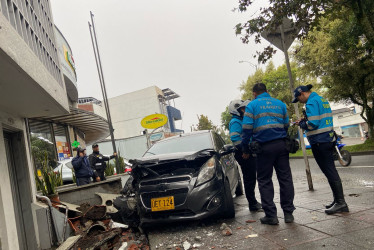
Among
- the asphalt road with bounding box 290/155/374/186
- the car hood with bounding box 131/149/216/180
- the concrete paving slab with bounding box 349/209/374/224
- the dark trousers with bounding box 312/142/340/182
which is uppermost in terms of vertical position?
the car hood with bounding box 131/149/216/180

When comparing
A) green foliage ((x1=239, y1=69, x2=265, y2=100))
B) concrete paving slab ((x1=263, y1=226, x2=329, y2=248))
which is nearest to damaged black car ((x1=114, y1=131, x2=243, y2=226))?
concrete paving slab ((x1=263, y1=226, x2=329, y2=248))

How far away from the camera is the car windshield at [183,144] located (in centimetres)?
571

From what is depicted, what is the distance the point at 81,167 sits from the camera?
9.45 m

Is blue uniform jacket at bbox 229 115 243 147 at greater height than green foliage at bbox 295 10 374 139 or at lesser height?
lesser

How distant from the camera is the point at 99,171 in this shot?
10.5 m

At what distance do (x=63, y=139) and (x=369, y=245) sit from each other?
17149 millimetres

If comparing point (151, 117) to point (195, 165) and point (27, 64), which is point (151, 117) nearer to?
point (195, 165)

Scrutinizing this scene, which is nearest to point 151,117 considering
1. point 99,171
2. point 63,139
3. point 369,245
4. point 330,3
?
point 63,139

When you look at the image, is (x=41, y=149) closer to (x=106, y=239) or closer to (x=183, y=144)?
(x=183, y=144)

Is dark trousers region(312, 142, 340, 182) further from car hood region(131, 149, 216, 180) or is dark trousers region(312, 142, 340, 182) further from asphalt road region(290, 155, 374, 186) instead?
asphalt road region(290, 155, 374, 186)

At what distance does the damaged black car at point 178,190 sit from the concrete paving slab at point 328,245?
161 cm

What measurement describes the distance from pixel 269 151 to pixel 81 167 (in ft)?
22.1

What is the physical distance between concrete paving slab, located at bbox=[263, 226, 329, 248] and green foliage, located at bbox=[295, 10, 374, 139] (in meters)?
14.0

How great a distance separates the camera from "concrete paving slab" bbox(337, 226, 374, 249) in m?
2.99
